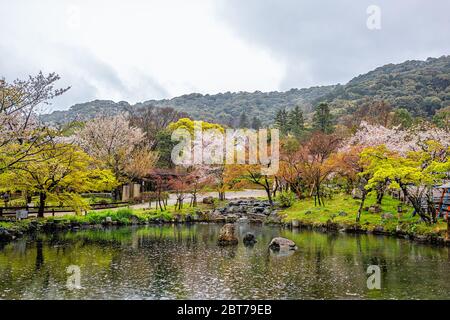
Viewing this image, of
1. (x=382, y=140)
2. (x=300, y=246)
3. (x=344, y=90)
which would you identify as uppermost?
(x=344, y=90)

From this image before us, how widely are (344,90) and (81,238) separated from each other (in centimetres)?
10759

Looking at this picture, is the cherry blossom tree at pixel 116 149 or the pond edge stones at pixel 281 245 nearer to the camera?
the pond edge stones at pixel 281 245

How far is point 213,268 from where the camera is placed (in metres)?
15.6

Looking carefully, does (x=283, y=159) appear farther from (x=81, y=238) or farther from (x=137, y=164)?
(x=81, y=238)

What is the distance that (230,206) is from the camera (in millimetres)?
37031

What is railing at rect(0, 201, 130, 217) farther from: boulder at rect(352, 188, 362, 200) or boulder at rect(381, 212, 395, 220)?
boulder at rect(381, 212, 395, 220)

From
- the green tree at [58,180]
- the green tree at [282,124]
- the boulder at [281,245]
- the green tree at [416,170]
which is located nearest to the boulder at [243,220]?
the green tree at [416,170]

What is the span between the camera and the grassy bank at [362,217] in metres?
22.8

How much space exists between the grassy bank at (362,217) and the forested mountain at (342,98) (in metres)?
18.2

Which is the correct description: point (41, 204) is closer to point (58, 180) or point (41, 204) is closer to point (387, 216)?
point (58, 180)

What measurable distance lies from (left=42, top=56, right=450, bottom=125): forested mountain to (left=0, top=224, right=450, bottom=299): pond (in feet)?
23.8

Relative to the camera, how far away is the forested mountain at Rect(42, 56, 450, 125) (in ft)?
273

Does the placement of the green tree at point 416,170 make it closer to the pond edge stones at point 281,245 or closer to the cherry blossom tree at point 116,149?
the pond edge stones at point 281,245

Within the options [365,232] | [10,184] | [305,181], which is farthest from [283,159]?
[10,184]
